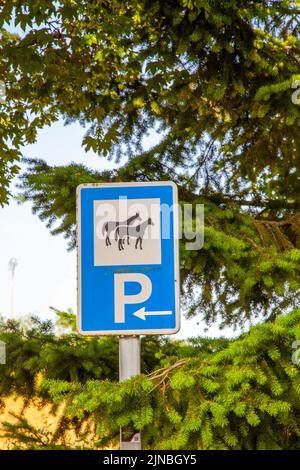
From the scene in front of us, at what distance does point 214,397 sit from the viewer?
3068 millimetres

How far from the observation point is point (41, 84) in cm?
788

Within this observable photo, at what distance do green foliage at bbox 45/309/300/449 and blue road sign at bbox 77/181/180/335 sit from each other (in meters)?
0.36

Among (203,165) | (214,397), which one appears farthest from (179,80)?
(214,397)

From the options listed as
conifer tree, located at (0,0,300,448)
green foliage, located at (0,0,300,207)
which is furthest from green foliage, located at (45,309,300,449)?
green foliage, located at (0,0,300,207)

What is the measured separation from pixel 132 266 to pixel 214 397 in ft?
2.88

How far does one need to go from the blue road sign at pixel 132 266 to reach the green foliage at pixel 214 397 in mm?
363

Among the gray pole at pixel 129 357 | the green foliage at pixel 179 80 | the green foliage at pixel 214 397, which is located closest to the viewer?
the gray pole at pixel 129 357

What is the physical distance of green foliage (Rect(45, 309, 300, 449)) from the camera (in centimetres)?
292

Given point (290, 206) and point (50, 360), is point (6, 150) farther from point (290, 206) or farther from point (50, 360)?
point (50, 360)

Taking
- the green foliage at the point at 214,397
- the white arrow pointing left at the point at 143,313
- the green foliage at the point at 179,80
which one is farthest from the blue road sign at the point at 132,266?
the green foliage at the point at 179,80

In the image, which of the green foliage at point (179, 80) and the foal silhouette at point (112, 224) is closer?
the foal silhouette at point (112, 224)

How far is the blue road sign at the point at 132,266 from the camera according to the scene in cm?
256

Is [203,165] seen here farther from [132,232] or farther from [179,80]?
[132,232]

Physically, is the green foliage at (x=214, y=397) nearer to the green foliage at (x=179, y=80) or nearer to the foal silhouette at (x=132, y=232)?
the foal silhouette at (x=132, y=232)
